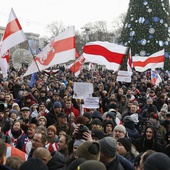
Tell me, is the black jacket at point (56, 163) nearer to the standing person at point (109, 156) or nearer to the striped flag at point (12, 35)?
the standing person at point (109, 156)

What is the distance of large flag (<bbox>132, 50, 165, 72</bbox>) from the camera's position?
1360cm

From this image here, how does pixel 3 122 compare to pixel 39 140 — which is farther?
pixel 3 122

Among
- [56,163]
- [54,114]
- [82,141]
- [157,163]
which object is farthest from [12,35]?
[157,163]

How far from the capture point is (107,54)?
9.93 metres

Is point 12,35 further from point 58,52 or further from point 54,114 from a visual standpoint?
point 54,114

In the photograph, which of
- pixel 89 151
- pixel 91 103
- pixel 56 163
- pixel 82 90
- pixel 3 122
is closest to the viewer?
pixel 89 151

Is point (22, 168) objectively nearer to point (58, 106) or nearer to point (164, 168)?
point (164, 168)

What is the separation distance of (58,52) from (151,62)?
22.7 ft

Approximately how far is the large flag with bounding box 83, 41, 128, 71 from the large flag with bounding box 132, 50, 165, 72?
416cm

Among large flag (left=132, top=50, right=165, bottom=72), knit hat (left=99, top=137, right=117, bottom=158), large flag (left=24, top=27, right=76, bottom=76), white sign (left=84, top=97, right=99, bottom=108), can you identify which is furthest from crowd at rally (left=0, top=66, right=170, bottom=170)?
large flag (left=132, top=50, right=165, bottom=72)

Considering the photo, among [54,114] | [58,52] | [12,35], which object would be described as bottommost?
[54,114]

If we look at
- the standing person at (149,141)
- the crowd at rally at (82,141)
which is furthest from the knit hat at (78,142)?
the standing person at (149,141)

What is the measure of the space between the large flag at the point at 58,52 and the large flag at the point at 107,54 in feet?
7.61

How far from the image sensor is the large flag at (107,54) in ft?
32.2
